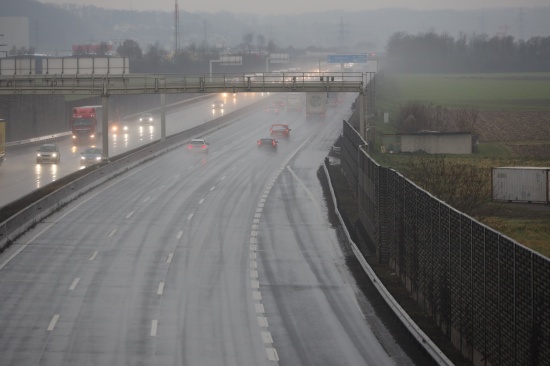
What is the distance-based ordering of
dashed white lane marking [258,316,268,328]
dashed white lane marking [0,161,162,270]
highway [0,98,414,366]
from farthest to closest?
1. dashed white lane marking [0,161,162,270]
2. dashed white lane marking [258,316,268,328]
3. highway [0,98,414,366]

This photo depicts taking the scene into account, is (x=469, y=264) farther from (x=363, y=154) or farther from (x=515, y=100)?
(x=515, y=100)

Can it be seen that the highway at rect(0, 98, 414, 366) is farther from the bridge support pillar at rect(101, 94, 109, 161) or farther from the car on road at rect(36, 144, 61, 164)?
the car on road at rect(36, 144, 61, 164)

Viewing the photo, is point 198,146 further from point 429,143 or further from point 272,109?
point 272,109

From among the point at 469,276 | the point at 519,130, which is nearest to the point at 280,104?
the point at 519,130

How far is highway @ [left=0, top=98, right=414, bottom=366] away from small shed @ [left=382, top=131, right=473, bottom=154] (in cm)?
2790

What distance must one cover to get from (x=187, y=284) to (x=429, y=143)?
62.7 m

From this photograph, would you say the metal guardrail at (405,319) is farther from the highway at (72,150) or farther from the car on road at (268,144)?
the car on road at (268,144)

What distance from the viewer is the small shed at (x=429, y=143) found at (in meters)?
95.9

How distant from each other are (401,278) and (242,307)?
7453 millimetres

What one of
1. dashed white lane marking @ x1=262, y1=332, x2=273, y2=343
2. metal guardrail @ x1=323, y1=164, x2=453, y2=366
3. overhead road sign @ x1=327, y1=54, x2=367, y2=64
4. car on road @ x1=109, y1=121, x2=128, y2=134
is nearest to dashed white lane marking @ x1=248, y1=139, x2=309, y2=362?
dashed white lane marking @ x1=262, y1=332, x2=273, y2=343

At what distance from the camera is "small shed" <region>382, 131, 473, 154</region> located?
9594 centimetres

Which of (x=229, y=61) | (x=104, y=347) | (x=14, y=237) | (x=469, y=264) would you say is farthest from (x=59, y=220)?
(x=229, y=61)

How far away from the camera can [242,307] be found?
3312 centimetres

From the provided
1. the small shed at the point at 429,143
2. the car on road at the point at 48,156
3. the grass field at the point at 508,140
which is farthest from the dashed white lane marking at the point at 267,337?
the small shed at the point at 429,143
